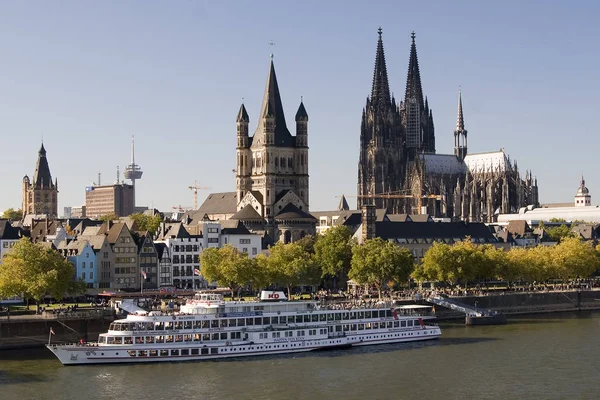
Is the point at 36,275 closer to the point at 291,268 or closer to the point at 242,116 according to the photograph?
the point at 291,268

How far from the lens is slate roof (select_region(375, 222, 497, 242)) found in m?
163

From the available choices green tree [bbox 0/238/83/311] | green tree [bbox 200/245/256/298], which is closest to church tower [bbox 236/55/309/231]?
green tree [bbox 200/245/256/298]

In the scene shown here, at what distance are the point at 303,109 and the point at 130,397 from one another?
113040 millimetres

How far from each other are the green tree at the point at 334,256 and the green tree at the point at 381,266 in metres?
8.49

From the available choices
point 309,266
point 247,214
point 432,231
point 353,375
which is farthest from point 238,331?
point 247,214

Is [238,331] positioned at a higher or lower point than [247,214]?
lower

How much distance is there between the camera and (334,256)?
14162 centimetres

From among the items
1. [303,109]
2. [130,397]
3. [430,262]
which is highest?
[303,109]

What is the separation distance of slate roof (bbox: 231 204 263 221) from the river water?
7799 cm

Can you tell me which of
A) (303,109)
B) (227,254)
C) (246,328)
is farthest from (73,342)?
(303,109)

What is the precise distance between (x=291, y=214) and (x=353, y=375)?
94703 mm

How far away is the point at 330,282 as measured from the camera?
14600 centimetres

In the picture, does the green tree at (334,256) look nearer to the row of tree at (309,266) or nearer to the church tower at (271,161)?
the row of tree at (309,266)

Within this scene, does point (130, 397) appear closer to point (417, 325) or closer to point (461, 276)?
point (417, 325)
